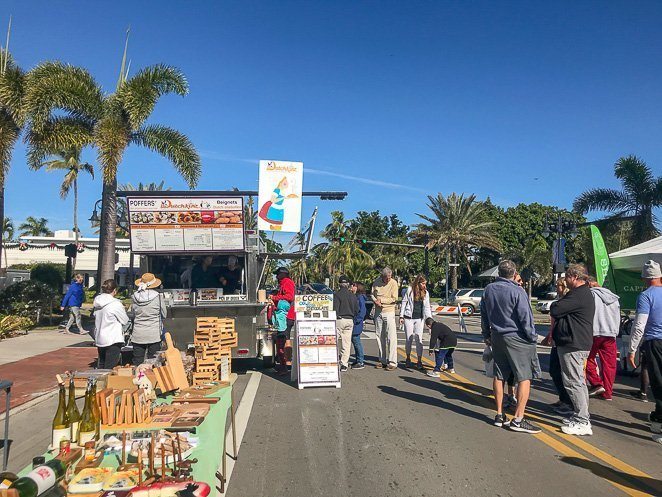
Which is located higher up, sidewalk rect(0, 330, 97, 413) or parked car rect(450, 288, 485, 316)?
parked car rect(450, 288, 485, 316)

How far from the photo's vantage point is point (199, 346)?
27.8ft

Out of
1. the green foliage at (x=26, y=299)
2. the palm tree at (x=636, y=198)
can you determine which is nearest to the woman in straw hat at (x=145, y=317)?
the green foliage at (x=26, y=299)

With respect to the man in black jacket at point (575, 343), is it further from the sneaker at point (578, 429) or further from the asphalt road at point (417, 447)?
the asphalt road at point (417, 447)

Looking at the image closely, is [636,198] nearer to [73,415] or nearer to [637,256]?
[637,256]

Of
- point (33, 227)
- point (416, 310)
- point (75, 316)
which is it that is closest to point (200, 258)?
point (416, 310)

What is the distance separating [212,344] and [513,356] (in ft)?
15.7

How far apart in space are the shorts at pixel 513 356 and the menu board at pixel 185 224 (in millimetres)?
5607

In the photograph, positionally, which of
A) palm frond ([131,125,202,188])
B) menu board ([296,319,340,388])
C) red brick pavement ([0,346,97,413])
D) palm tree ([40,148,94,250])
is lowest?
red brick pavement ([0,346,97,413])

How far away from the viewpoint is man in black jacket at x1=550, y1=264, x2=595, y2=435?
6.23 metres

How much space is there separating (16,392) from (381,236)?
7156cm

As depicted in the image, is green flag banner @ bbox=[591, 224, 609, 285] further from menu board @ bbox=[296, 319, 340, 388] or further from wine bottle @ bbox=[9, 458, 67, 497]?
wine bottle @ bbox=[9, 458, 67, 497]

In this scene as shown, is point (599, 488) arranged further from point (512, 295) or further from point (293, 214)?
point (293, 214)

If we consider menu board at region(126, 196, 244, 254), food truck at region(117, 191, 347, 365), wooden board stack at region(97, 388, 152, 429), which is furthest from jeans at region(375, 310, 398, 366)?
wooden board stack at region(97, 388, 152, 429)

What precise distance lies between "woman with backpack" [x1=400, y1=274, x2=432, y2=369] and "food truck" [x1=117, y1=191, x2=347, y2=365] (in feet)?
9.37
